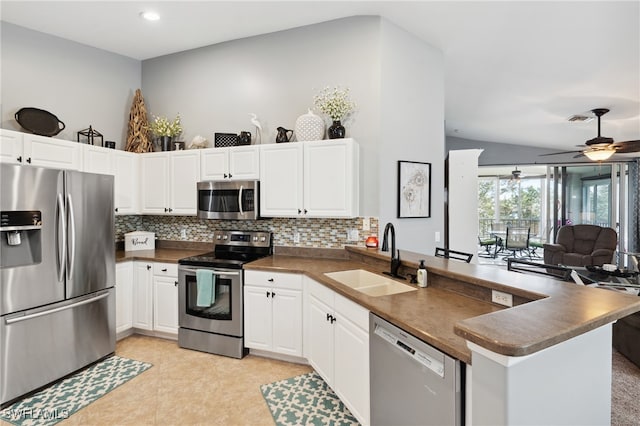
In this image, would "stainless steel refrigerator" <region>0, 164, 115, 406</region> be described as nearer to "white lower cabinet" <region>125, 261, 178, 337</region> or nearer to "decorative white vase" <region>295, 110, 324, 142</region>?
"white lower cabinet" <region>125, 261, 178, 337</region>

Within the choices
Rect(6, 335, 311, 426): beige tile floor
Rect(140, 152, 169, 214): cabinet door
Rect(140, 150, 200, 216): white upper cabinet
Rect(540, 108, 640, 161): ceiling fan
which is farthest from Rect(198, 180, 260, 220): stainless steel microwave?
Rect(540, 108, 640, 161): ceiling fan

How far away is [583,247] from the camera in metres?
6.30

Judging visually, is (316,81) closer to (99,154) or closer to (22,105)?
(99,154)

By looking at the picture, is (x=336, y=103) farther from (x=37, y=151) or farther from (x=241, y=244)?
(x=37, y=151)

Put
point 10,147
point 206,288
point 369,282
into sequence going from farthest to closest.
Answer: point 206,288 < point 10,147 < point 369,282

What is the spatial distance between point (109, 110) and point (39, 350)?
2.87 metres

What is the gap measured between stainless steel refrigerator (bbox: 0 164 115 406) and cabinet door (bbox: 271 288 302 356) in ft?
5.32

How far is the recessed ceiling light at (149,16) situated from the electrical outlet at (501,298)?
3893 millimetres

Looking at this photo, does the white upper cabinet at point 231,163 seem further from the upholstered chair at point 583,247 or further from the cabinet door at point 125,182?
the upholstered chair at point 583,247

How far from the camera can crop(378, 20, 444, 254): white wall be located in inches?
130

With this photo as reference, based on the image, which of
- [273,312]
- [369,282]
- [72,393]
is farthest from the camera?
[273,312]

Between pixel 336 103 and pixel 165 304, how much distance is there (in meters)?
2.76

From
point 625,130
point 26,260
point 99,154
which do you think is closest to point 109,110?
point 99,154

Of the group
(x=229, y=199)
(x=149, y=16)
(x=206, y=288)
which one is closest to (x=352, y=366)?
(x=206, y=288)
